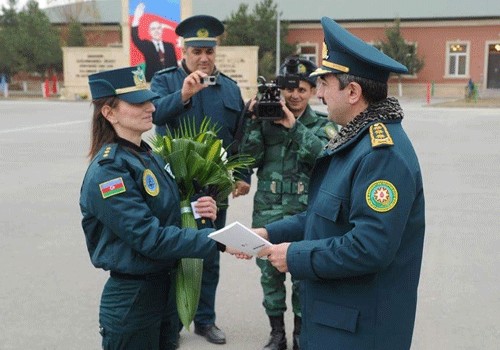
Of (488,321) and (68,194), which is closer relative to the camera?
(488,321)

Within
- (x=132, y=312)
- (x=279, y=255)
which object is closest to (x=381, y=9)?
(x=132, y=312)

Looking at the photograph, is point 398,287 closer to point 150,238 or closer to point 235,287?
point 150,238

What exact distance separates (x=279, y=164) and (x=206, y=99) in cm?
66

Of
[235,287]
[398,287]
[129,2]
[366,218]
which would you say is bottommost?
[235,287]

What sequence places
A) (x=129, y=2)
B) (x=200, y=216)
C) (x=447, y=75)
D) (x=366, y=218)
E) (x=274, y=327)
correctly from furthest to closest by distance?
(x=447, y=75)
(x=129, y=2)
(x=274, y=327)
(x=200, y=216)
(x=366, y=218)

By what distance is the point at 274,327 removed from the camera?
394 centimetres

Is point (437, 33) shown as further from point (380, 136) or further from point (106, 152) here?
point (380, 136)

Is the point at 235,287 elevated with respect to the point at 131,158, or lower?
lower

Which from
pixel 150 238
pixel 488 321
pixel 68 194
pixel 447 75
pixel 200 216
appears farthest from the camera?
pixel 447 75

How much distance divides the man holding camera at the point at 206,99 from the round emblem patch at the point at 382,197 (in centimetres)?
214

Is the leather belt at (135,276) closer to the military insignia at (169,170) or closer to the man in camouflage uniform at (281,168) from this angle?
the military insignia at (169,170)

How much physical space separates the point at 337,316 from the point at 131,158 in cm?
107

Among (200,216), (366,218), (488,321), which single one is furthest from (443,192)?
(366,218)

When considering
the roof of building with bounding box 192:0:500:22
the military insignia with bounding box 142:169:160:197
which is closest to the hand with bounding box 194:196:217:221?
the military insignia with bounding box 142:169:160:197
